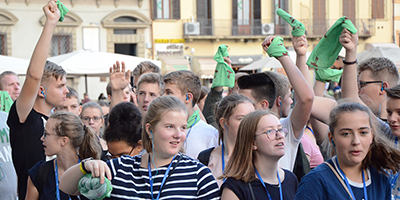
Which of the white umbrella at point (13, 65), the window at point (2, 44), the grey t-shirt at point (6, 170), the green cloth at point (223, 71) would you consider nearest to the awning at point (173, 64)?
the window at point (2, 44)

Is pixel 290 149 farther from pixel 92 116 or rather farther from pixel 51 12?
pixel 92 116

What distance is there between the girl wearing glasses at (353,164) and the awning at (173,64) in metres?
20.2

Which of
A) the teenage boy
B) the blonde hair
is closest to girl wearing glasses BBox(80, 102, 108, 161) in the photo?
the teenage boy

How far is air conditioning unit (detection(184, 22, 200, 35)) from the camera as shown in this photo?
23.8 m

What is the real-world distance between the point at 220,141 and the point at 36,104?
60.9 inches

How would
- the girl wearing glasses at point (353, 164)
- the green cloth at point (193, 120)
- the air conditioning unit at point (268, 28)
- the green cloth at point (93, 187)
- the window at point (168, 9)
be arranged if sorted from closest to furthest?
1. the green cloth at point (93, 187)
2. the girl wearing glasses at point (353, 164)
3. the green cloth at point (193, 120)
4. the window at point (168, 9)
5. the air conditioning unit at point (268, 28)

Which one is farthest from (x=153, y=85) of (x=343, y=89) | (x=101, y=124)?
(x=343, y=89)

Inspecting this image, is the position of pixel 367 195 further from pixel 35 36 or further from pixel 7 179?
pixel 35 36

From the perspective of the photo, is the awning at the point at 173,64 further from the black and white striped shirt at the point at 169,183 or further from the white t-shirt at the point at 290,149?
the black and white striped shirt at the point at 169,183

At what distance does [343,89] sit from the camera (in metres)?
3.45

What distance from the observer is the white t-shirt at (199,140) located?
3637 mm

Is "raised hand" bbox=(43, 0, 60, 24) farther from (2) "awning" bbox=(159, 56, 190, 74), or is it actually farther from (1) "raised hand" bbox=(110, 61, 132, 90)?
(2) "awning" bbox=(159, 56, 190, 74)

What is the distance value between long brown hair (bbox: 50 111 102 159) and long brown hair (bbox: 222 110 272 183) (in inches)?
43.6

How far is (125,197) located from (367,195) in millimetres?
1354
